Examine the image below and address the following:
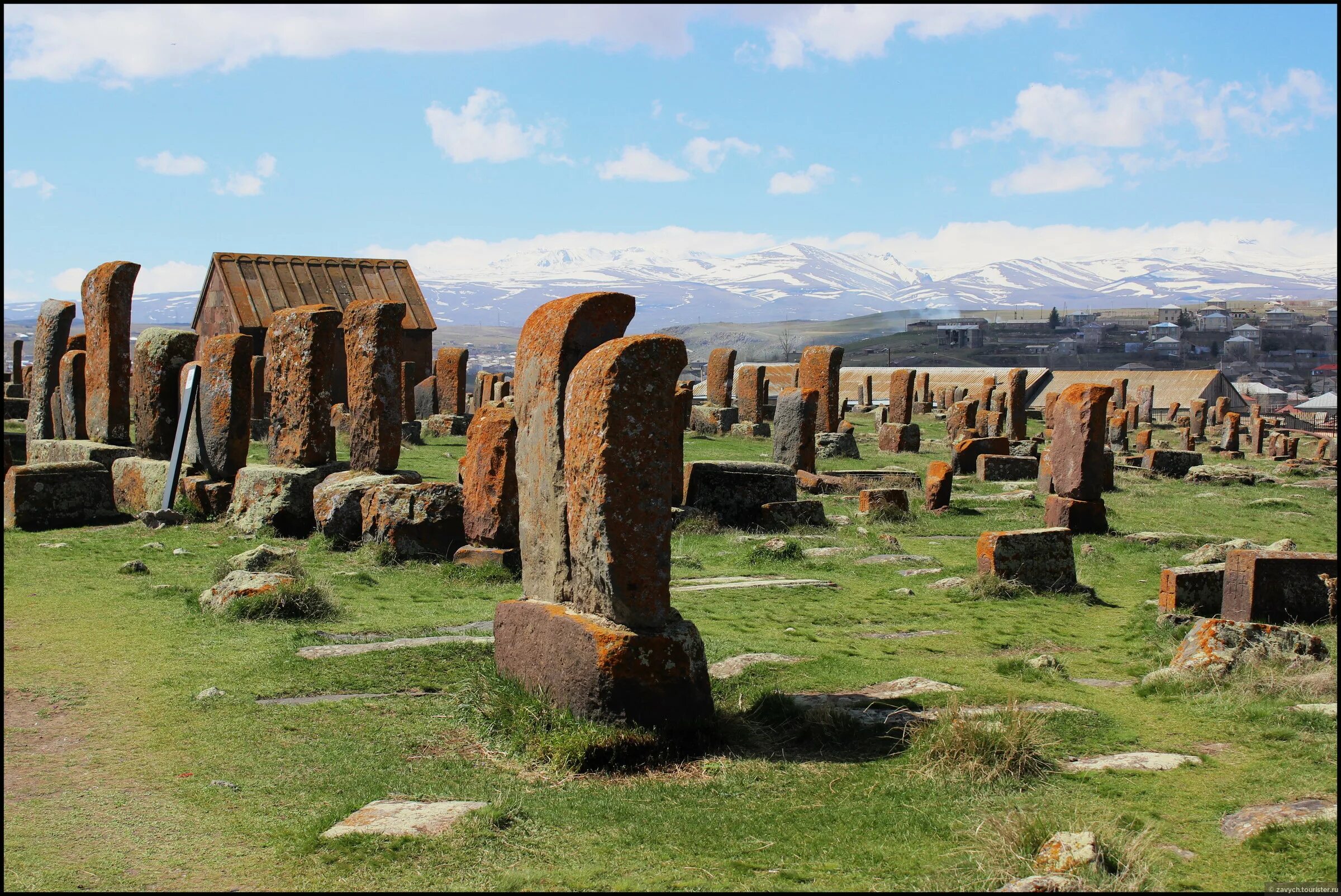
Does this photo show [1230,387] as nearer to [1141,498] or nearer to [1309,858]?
[1141,498]

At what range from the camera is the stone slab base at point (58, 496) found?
42.6 ft

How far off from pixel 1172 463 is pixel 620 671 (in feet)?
70.0

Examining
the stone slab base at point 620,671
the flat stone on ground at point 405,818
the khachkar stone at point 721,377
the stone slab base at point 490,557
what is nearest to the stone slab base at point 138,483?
the stone slab base at point 490,557

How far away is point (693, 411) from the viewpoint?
97.2 feet

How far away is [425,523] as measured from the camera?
1179 cm

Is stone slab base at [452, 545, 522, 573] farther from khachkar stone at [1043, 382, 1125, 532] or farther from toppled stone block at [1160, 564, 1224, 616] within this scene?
khachkar stone at [1043, 382, 1125, 532]

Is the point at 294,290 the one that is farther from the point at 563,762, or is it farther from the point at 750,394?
the point at 563,762

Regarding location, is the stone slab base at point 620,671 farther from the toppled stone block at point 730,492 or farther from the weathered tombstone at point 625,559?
the toppled stone block at point 730,492

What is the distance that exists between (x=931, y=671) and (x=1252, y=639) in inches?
82.9

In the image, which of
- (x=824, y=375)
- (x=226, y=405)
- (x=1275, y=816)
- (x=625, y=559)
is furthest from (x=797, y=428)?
(x=1275, y=816)

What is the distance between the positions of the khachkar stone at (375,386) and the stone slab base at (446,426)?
11.9 meters

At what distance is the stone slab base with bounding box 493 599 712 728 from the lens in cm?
626

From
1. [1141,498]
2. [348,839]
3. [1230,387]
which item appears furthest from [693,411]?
[1230,387]

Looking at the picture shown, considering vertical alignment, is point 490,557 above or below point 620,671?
below
